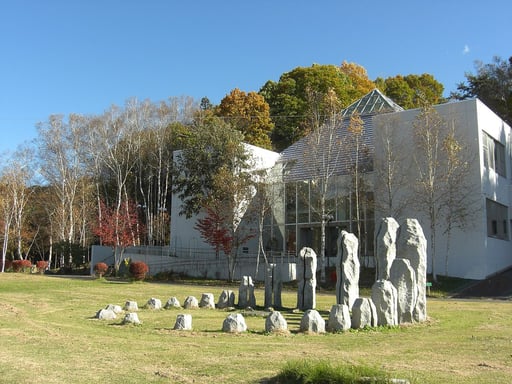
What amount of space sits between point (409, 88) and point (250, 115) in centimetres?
1800

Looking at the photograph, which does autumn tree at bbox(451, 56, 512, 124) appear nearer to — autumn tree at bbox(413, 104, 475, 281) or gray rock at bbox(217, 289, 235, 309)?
autumn tree at bbox(413, 104, 475, 281)

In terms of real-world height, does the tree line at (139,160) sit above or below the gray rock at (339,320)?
above

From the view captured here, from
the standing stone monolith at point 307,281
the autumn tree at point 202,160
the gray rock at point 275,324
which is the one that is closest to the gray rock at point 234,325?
the gray rock at point 275,324

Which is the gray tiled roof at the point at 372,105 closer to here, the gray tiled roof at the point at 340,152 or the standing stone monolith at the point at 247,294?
the gray tiled roof at the point at 340,152

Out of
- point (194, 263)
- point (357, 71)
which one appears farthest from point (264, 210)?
point (357, 71)

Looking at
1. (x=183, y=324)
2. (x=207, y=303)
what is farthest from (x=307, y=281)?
(x=183, y=324)

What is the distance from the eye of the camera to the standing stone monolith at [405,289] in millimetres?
14164

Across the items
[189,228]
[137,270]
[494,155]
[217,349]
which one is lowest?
[217,349]

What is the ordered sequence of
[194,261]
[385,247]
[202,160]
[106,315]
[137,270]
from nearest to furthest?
[106,315], [385,247], [137,270], [194,261], [202,160]

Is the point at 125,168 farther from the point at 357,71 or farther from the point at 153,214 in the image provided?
the point at 357,71

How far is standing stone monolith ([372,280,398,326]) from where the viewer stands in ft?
43.6

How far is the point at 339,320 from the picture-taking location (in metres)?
12.4

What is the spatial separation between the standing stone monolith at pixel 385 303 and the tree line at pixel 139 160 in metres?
25.4

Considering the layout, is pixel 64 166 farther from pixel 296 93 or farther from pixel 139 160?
pixel 296 93
